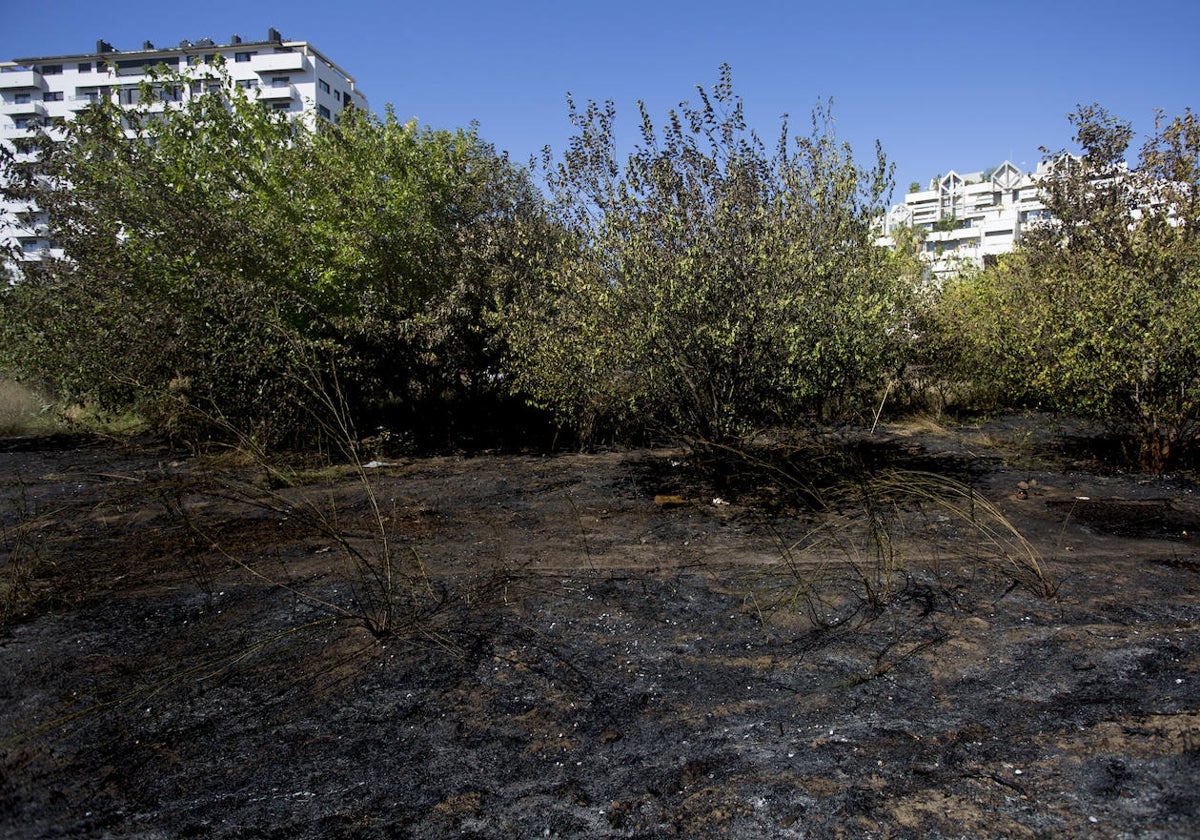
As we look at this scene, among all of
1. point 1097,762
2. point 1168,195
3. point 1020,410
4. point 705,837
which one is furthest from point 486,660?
point 1020,410

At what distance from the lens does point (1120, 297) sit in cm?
746

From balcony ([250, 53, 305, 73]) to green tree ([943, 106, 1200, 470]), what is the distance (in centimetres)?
6236

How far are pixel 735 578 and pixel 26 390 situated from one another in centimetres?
1616

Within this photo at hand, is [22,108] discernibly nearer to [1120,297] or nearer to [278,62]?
[278,62]

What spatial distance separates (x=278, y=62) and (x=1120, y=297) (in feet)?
212

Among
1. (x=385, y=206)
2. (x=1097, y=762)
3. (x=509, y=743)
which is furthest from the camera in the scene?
(x=385, y=206)

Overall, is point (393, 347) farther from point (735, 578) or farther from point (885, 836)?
point (885, 836)

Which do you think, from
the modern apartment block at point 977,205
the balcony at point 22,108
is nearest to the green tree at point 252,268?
the modern apartment block at point 977,205

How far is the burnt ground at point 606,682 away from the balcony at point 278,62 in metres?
62.7

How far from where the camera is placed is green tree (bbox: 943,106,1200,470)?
733 centimetres

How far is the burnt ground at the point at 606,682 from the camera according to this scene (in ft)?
8.98

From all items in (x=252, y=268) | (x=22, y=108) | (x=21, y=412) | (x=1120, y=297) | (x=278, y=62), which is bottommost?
(x=21, y=412)

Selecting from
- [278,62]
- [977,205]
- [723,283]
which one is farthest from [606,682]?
[977,205]

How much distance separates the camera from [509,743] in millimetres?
3207
